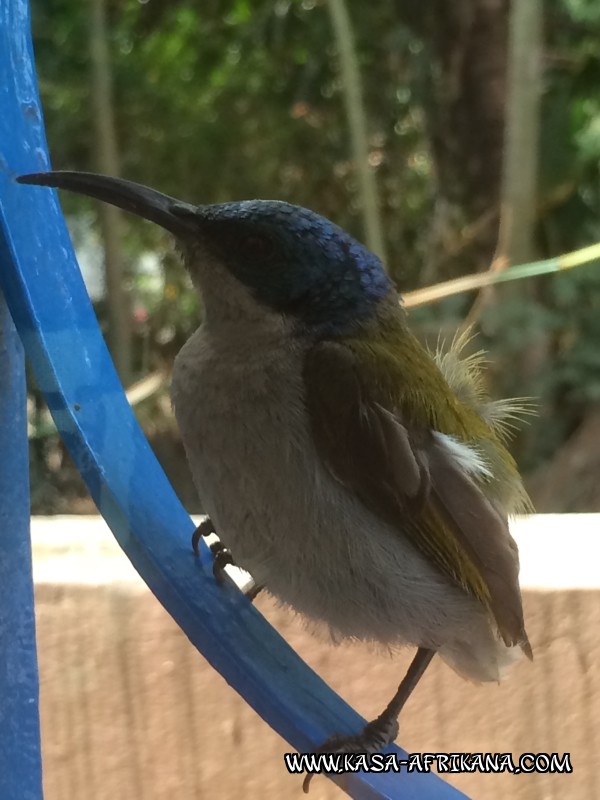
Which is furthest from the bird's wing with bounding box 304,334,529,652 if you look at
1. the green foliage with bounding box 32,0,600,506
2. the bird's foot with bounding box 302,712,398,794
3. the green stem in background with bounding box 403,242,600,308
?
the green foliage with bounding box 32,0,600,506

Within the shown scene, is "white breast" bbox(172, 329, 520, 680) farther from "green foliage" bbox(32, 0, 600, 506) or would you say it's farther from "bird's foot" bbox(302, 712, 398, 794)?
"green foliage" bbox(32, 0, 600, 506)

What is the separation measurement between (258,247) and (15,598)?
1.03 ft

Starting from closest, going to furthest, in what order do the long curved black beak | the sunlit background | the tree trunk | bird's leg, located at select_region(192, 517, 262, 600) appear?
1. the long curved black beak
2. bird's leg, located at select_region(192, 517, 262, 600)
3. the sunlit background
4. the tree trunk

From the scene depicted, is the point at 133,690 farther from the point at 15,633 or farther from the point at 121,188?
the point at 121,188

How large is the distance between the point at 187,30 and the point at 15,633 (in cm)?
179

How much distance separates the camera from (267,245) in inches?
22.7

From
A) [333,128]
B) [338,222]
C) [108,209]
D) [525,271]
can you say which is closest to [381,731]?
[525,271]

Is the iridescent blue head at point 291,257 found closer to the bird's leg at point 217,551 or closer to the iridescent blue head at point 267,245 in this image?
the iridescent blue head at point 267,245

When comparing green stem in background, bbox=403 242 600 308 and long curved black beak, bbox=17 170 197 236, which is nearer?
long curved black beak, bbox=17 170 197 236

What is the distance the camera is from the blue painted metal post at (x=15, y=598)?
24.4 inches

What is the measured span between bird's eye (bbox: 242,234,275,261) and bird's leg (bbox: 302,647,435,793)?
0.32m

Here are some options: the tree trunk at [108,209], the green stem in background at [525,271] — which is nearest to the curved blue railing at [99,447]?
the green stem in background at [525,271]

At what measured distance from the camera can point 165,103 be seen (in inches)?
83.1

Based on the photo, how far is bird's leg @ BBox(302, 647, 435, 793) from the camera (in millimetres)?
577
